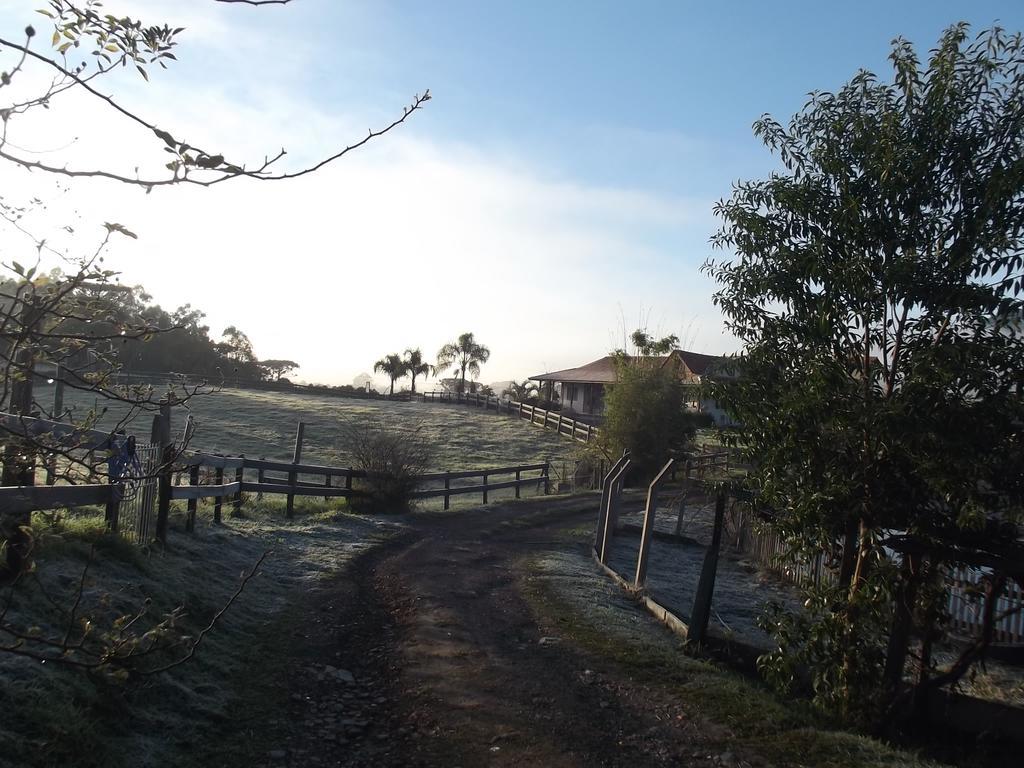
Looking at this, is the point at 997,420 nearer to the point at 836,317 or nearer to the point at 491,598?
the point at 836,317

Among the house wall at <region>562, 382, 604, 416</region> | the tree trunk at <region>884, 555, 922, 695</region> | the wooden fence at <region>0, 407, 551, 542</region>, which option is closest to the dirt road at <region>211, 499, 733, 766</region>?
the tree trunk at <region>884, 555, 922, 695</region>

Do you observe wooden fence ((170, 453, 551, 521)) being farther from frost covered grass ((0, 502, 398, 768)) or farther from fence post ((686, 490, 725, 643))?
fence post ((686, 490, 725, 643))

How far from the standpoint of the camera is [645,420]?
106 feet

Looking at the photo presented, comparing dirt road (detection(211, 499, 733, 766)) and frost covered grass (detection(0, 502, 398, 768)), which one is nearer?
frost covered grass (detection(0, 502, 398, 768))

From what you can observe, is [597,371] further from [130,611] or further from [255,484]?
[130,611]

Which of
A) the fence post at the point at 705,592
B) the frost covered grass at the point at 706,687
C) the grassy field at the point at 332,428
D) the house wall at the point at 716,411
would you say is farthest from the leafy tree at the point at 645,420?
the fence post at the point at 705,592

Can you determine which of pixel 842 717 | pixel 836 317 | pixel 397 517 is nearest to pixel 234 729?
pixel 842 717

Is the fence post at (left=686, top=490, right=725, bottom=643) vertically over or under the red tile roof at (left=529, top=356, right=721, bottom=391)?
under

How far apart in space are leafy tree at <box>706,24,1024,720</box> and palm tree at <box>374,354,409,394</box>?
229 ft

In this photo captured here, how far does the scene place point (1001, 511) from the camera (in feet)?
20.7

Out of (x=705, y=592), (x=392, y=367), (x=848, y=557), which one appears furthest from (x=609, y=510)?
(x=392, y=367)

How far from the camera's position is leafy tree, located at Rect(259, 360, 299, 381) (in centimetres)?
7256

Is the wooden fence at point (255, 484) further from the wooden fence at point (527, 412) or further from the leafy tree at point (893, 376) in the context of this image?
the wooden fence at point (527, 412)

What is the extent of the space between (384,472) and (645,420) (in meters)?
15.3
